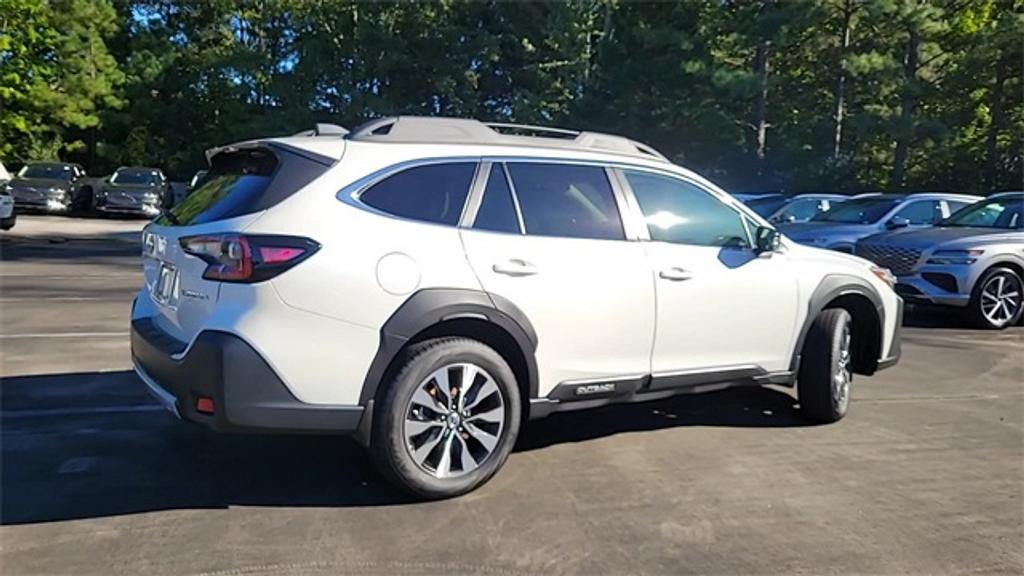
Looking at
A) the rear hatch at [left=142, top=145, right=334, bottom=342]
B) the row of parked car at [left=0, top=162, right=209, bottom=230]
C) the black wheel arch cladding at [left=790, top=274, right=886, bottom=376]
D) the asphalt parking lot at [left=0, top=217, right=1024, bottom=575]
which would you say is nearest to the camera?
the asphalt parking lot at [left=0, top=217, right=1024, bottom=575]

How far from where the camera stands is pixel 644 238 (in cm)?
466

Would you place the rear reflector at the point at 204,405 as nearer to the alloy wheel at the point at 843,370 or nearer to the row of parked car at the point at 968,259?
the alloy wheel at the point at 843,370

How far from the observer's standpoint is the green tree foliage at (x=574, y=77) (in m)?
26.0

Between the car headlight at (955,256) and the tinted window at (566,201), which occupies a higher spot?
the tinted window at (566,201)

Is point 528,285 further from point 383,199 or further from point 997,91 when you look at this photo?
point 997,91

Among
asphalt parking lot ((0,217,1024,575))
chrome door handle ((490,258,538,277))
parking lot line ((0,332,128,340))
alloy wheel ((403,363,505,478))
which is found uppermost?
chrome door handle ((490,258,538,277))

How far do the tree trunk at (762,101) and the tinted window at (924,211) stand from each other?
1326 centimetres

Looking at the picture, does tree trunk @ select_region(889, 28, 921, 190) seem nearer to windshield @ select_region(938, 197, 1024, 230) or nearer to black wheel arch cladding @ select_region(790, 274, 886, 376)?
windshield @ select_region(938, 197, 1024, 230)

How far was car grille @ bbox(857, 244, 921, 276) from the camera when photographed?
10.1m

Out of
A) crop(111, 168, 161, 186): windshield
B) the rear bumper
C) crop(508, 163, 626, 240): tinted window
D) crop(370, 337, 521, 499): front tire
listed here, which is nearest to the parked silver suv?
crop(508, 163, 626, 240): tinted window

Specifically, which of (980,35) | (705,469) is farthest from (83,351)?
(980,35)

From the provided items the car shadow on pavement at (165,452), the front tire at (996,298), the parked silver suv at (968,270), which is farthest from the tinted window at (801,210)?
the car shadow on pavement at (165,452)

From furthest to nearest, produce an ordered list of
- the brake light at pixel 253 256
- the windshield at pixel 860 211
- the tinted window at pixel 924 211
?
the tinted window at pixel 924 211
the windshield at pixel 860 211
the brake light at pixel 253 256

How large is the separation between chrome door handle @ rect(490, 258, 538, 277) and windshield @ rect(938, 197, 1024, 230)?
28.7 ft
